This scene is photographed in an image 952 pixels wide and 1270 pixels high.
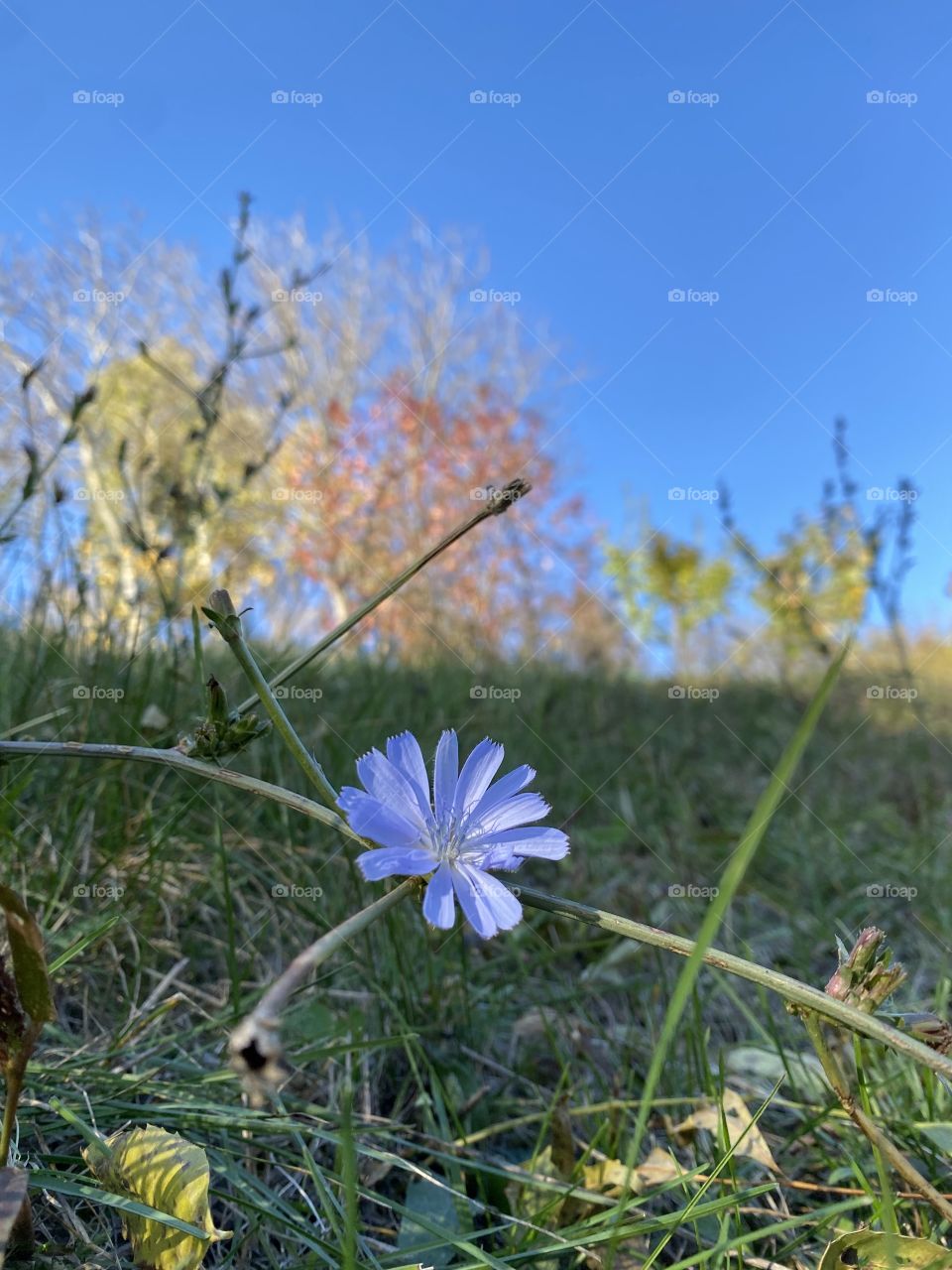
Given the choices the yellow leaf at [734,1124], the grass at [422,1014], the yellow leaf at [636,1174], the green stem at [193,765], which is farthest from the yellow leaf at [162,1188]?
the yellow leaf at [734,1124]

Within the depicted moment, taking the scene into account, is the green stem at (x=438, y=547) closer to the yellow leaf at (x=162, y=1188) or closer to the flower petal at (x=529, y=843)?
the flower petal at (x=529, y=843)

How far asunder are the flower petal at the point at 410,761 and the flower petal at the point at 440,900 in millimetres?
78

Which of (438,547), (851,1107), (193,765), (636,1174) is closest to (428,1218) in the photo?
(636,1174)

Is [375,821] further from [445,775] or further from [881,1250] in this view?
[881,1250]

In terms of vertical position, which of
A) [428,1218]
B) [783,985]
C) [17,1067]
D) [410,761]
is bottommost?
[428,1218]

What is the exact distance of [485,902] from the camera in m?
0.63

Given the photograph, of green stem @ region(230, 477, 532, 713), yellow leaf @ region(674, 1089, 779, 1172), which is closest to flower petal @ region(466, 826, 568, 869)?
green stem @ region(230, 477, 532, 713)

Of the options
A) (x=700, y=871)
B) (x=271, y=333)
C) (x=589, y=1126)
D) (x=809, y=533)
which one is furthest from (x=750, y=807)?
(x=271, y=333)

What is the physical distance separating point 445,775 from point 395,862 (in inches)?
5.1

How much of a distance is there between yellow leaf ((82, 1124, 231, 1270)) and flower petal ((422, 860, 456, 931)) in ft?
1.25

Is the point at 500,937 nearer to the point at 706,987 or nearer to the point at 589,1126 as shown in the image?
the point at 706,987

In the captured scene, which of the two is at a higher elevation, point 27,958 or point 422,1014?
point 27,958

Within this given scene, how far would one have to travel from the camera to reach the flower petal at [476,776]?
713mm

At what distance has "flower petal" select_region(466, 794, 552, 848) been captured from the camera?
0.70 metres
